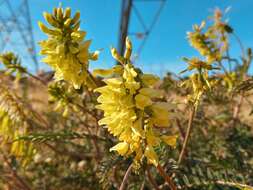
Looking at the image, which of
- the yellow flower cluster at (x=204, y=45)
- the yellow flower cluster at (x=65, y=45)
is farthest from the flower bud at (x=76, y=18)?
the yellow flower cluster at (x=204, y=45)

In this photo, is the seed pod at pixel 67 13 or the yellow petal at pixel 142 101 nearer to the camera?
the yellow petal at pixel 142 101

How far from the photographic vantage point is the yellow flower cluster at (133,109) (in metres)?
0.76

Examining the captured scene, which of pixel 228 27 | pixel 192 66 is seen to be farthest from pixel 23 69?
pixel 228 27

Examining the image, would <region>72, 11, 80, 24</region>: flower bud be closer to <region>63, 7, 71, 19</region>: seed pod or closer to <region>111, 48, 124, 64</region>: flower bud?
<region>63, 7, 71, 19</region>: seed pod

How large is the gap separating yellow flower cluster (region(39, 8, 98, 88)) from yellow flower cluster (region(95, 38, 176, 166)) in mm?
137

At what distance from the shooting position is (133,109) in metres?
0.78

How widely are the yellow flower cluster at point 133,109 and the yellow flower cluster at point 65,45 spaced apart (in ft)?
0.45

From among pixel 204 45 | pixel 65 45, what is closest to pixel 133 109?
pixel 65 45

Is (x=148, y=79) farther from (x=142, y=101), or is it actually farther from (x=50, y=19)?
(x=50, y=19)

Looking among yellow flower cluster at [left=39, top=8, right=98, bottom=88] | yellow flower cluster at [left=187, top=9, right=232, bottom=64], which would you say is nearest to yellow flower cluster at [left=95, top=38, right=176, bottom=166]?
yellow flower cluster at [left=39, top=8, right=98, bottom=88]

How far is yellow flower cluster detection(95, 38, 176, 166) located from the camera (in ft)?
2.50

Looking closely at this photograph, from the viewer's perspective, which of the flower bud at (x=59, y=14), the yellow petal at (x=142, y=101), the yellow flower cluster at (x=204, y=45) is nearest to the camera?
the yellow petal at (x=142, y=101)

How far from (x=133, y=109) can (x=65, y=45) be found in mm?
265

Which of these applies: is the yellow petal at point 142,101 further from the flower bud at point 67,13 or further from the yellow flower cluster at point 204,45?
the yellow flower cluster at point 204,45
